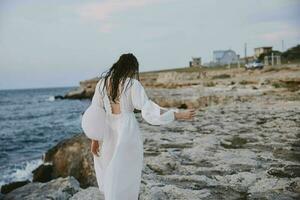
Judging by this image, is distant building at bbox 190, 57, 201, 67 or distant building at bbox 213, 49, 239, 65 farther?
distant building at bbox 213, 49, 239, 65

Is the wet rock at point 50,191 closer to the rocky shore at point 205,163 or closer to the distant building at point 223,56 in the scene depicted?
the rocky shore at point 205,163

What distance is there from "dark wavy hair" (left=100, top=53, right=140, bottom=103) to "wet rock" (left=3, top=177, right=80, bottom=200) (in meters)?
2.04

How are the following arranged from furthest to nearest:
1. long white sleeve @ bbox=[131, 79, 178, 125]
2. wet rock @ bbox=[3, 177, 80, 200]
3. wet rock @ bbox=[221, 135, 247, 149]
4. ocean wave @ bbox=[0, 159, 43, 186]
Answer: ocean wave @ bbox=[0, 159, 43, 186], wet rock @ bbox=[221, 135, 247, 149], wet rock @ bbox=[3, 177, 80, 200], long white sleeve @ bbox=[131, 79, 178, 125]

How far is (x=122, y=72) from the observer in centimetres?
421

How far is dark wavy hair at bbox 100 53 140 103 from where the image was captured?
420cm

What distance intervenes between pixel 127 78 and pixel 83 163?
3.22 m

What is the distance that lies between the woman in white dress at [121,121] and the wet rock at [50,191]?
1.49 metres

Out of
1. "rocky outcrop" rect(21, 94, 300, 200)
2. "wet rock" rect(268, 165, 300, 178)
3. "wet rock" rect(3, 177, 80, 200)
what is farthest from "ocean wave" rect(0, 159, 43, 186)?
"wet rock" rect(268, 165, 300, 178)

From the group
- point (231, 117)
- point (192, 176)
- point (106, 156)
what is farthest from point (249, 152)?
point (231, 117)

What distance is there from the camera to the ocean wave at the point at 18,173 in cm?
1301

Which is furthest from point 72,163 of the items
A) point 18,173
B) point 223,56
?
point 223,56

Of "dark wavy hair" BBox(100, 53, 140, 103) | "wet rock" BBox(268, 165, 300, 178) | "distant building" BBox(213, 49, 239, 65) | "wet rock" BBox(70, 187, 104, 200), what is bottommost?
"wet rock" BBox(70, 187, 104, 200)

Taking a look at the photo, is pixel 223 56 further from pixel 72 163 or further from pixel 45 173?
pixel 72 163

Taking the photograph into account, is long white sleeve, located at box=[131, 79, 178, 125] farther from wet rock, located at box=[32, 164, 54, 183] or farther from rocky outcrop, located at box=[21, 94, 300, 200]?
wet rock, located at box=[32, 164, 54, 183]
